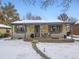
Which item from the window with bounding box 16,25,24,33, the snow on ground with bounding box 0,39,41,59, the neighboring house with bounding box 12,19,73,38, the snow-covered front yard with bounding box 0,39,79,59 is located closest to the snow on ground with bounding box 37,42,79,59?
the snow-covered front yard with bounding box 0,39,79,59

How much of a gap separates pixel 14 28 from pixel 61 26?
836 centimetres

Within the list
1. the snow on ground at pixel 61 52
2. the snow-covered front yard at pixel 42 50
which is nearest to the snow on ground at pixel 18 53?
the snow-covered front yard at pixel 42 50

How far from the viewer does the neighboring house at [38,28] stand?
41094mm

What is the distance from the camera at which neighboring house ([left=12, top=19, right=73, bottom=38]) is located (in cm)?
4109

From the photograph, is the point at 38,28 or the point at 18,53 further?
the point at 38,28

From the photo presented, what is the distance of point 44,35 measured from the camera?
40.4 meters

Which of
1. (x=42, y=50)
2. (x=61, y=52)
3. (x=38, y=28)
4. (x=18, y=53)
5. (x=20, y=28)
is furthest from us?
(x=20, y=28)

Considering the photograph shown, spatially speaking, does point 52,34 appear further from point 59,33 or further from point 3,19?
point 3,19

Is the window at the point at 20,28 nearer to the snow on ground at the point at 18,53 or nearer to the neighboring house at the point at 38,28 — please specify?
the neighboring house at the point at 38,28

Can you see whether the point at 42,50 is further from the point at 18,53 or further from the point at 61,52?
the point at 18,53

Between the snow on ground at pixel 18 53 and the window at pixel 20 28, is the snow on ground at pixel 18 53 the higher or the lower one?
the lower one

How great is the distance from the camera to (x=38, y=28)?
138 feet

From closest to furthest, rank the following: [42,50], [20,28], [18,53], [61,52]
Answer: [18,53]
[61,52]
[42,50]
[20,28]

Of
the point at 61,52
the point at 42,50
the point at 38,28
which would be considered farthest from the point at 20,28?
the point at 61,52
